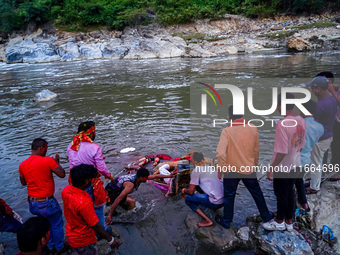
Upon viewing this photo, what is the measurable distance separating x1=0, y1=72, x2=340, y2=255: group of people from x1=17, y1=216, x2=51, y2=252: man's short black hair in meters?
0.12

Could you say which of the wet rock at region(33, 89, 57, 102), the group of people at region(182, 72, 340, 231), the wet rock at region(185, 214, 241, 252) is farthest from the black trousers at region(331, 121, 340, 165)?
the wet rock at region(33, 89, 57, 102)

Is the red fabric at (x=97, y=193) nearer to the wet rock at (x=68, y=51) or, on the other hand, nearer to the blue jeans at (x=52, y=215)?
the blue jeans at (x=52, y=215)

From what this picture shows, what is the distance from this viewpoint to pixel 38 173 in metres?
3.49

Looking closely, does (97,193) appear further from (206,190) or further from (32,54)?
(32,54)

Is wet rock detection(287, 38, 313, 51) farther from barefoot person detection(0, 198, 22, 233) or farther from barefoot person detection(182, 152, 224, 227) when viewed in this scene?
barefoot person detection(0, 198, 22, 233)

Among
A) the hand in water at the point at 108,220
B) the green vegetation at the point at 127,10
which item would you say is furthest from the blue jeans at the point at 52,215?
the green vegetation at the point at 127,10

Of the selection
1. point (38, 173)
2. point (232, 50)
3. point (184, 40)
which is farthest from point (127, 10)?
point (38, 173)

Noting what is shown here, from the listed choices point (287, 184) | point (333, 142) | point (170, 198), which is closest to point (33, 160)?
point (170, 198)

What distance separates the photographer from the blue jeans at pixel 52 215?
3.57 metres

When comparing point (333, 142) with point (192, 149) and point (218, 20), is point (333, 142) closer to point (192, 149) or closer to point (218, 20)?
point (192, 149)

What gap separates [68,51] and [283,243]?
35.9 m

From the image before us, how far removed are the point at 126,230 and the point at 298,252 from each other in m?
2.77

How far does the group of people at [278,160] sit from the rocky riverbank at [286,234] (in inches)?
5.1

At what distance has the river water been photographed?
14.4 ft
